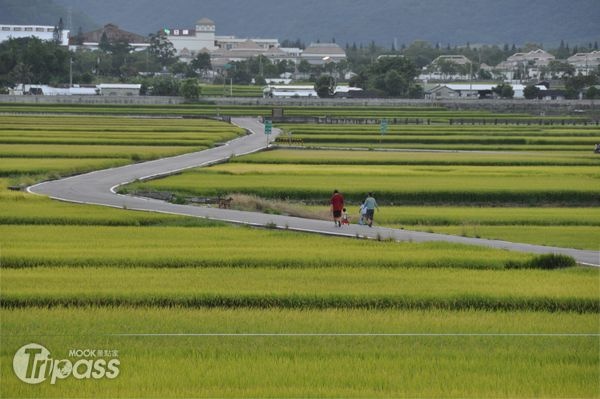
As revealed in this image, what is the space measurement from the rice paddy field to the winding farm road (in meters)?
1.27

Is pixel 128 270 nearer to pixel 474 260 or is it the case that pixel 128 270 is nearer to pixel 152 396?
pixel 474 260

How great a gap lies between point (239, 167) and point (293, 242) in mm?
24346

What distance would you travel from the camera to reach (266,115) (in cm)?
11488

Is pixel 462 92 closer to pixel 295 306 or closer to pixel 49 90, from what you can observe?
pixel 49 90

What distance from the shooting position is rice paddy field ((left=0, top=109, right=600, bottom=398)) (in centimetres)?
1616

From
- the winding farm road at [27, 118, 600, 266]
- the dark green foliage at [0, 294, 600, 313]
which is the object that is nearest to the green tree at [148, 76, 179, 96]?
the winding farm road at [27, 118, 600, 266]

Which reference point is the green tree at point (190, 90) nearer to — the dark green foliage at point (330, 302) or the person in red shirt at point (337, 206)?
the person in red shirt at point (337, 206)

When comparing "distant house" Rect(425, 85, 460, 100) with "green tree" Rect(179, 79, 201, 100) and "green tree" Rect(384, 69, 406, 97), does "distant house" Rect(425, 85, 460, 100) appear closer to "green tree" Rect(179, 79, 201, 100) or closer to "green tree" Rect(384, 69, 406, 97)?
"green tree" Rect(384, 69, 406, 97)

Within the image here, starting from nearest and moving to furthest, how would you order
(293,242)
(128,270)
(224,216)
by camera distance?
(128,270)
(293,242)
(224,216)

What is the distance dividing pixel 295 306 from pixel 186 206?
16.3m

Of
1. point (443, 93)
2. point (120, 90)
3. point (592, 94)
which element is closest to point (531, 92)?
point (592, 94)

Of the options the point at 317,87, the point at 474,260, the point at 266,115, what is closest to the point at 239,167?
the point at 474,260

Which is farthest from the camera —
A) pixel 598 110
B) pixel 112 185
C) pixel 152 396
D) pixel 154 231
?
pixel 598 110

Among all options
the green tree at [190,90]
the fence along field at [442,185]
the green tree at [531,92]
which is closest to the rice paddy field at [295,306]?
the fence along field at [442,185]
